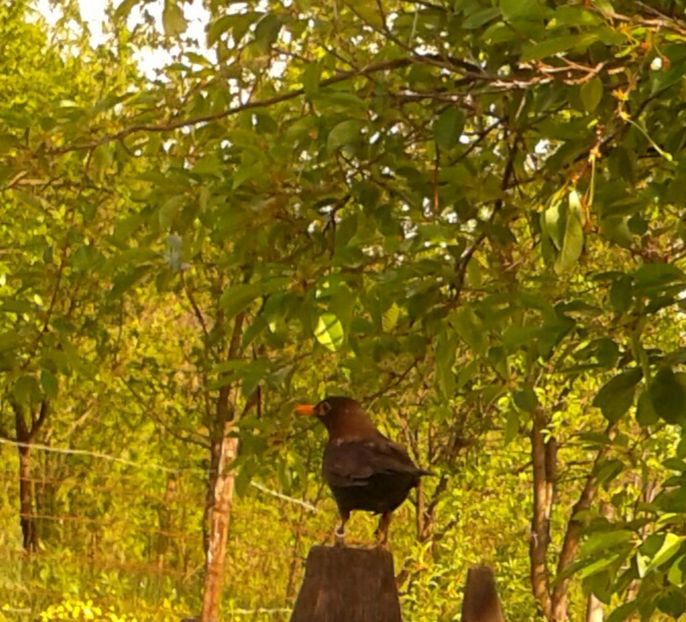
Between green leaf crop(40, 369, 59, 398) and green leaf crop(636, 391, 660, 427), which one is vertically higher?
green leaf crop(40, 369, 59, 398)

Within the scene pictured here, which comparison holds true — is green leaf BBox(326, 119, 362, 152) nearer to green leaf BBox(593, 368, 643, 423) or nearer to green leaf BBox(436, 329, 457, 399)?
green leaf BBox(436, 329, 457, 399)

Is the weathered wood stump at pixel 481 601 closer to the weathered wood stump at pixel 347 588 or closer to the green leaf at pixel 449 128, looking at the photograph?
the weathered wood stump at pixel 347 588

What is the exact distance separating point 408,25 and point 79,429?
9902 mm

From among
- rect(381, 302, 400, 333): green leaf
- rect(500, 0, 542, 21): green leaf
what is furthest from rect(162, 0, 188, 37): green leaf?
rect(500, 0, 542, 21): green leaf

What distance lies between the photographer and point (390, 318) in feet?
11.0

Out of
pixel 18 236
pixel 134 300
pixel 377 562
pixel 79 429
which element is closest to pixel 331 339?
pixel 377 562

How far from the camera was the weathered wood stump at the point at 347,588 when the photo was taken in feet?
7.48

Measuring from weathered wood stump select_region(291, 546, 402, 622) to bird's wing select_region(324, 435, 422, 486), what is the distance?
39cm

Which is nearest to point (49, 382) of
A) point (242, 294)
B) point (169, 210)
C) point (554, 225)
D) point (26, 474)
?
point (169, 210)

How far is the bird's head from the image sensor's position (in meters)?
2.90

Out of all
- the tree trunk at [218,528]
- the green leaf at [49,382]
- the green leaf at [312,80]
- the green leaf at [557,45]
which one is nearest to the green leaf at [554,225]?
the green leaf at [557,45]

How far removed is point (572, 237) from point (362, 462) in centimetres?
78

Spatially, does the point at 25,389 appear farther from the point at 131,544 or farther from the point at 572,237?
the point at 131,544

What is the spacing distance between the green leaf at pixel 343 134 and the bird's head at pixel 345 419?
596 millimetres
